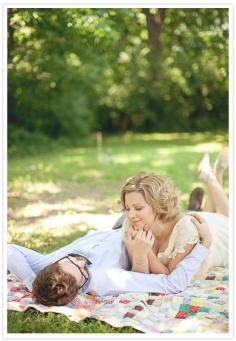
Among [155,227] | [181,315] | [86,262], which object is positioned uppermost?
[155,227]

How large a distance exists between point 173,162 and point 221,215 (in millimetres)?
6026

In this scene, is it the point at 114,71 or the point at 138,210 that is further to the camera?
the point at 114,71

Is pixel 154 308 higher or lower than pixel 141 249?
lower

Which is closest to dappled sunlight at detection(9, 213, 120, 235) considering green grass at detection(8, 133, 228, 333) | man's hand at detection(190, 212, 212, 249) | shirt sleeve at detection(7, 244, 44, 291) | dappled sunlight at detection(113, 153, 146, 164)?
green grass at detection(8, 133, 228, 333)

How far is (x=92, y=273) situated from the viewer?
3.26 metres

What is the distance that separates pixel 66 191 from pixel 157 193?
4042 millimetres

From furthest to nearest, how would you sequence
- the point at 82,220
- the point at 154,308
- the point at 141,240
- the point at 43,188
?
1. the point at 43,188
2. the point at 82,220
3. the point at 141,240
4. the point at 154,308

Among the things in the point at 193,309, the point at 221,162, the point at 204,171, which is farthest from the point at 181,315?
the point at 221,162

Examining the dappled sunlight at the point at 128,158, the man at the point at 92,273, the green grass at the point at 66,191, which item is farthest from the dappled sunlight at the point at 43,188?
the man at the point at 92,273

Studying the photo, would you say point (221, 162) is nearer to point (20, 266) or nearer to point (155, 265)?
point (155, 265)

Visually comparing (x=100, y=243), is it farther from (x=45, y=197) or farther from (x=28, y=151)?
(x=28, y=151)

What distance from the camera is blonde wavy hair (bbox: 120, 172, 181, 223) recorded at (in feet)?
10.8

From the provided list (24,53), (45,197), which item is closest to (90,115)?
(24,53)

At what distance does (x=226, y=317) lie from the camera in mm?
2865
